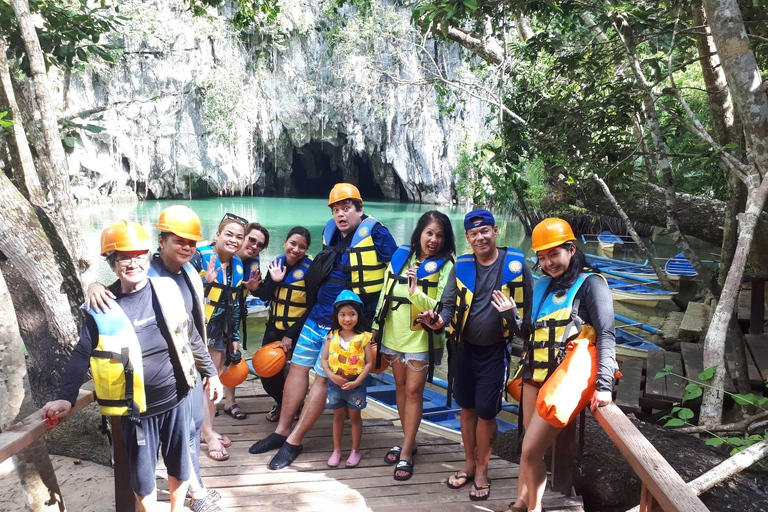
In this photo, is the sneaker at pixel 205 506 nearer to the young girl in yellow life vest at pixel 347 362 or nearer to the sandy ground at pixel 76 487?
the young girl in yellow life vest at pixel 347 362

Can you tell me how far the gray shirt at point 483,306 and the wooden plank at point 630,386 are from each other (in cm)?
228

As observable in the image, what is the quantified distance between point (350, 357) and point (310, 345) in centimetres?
32

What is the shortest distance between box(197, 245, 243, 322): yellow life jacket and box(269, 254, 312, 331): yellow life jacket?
25 centimetres

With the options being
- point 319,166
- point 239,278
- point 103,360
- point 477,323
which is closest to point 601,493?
point 477,323

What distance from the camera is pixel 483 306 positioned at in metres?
2.59

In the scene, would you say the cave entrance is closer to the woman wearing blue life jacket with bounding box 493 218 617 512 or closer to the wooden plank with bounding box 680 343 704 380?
the wooden plank with bounding box 680 343 704 380

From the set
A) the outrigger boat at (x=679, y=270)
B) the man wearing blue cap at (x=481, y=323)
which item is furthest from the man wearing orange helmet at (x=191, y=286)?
the outrigger boat at (x=679, y=270)

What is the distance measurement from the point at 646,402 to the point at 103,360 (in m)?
4.08

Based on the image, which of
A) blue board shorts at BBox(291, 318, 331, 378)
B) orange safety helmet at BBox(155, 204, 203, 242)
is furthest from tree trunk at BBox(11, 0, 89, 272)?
orange safety helmet at BBox(155, 204, 203, 242)

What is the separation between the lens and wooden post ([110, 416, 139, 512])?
7.88 feet

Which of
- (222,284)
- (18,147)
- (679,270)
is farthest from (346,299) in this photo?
(679,270)

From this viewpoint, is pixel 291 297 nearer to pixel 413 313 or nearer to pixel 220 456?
pixel 413 313

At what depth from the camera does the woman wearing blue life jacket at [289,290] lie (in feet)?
10.5

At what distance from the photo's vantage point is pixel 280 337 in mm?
3385
